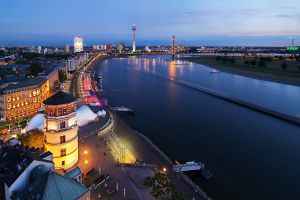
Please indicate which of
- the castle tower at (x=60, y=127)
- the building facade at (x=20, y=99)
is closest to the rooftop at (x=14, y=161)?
the castle tower at (x=60, y=127)

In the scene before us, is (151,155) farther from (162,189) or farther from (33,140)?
(33,140)

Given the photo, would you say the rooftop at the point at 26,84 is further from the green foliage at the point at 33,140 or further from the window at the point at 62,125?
the window at the point at 62,125

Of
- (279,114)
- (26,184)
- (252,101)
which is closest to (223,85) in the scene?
(252,101)


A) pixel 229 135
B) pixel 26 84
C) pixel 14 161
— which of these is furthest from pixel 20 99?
pixel 229 135

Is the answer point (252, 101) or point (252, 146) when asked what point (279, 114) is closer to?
point (252, 101)

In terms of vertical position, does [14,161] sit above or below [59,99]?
below

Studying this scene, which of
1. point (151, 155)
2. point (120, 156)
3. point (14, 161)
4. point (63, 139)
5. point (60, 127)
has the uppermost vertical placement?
point (60, 127)
